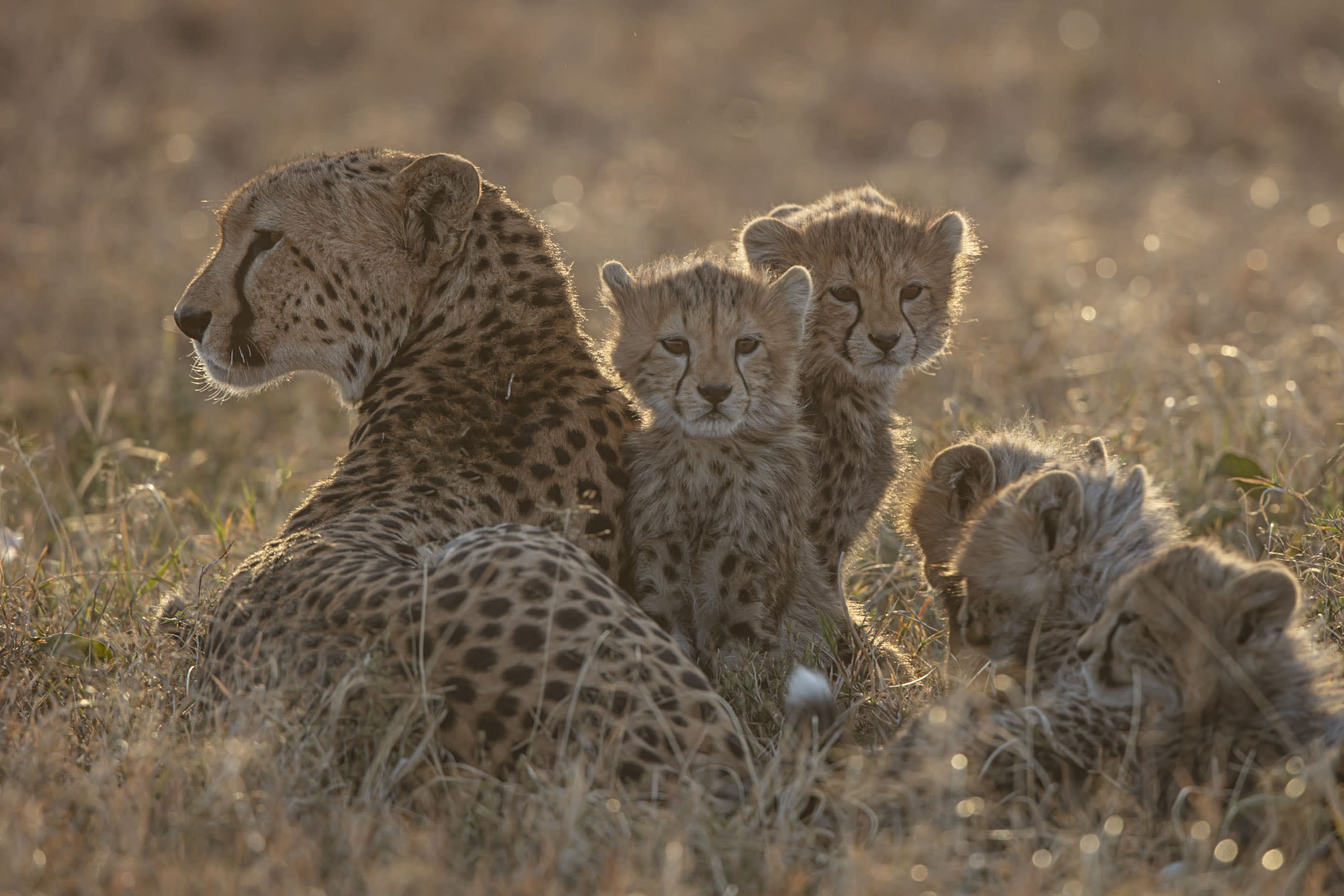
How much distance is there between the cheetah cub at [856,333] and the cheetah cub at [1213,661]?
3.37 feet

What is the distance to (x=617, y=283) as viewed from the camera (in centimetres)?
335

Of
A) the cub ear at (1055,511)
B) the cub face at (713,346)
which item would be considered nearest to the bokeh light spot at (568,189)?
the cub face at (713,346)

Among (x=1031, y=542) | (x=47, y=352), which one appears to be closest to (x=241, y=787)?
(x=1031, y=542)

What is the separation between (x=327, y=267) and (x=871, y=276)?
1.23 meters

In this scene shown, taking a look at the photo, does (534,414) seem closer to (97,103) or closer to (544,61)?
(97,103)

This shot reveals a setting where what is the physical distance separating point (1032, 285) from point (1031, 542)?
4212mm

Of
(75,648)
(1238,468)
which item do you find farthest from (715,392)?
(1238,468)

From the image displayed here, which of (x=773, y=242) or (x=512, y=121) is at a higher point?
(x=512, y=121)

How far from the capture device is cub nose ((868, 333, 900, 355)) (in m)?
3.42

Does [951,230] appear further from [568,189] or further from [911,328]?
[568,189]

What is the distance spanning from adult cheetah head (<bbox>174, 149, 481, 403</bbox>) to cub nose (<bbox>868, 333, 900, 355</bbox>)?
0.95 m

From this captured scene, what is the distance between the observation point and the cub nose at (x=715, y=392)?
3059 mm

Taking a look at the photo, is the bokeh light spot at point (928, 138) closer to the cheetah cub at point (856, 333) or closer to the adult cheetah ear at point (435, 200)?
the cheetah cub at point (856, 333)

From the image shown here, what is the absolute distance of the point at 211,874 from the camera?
1.96 meters
